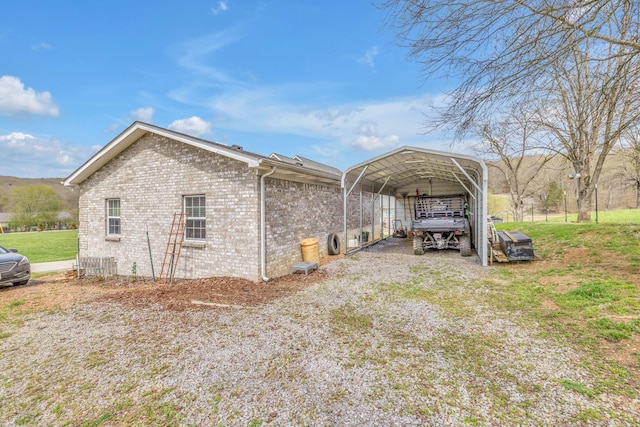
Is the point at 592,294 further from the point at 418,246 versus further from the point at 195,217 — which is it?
the point at 195,217

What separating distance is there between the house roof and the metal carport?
1.94 metres

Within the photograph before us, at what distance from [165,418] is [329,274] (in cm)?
591

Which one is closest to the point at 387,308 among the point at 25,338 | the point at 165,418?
the point at 165,418

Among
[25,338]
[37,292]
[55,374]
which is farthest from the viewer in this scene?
[37,292]

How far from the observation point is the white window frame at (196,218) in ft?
26.5

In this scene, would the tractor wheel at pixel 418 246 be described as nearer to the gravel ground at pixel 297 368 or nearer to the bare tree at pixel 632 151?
the gravel ground at pixel 297 368

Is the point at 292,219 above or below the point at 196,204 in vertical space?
below

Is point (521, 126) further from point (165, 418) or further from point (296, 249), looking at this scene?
point (165, 418)

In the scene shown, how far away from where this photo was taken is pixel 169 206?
8.53m

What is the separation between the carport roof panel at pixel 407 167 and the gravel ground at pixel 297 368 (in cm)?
535

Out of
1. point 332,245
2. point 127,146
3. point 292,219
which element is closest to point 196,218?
point 292,219

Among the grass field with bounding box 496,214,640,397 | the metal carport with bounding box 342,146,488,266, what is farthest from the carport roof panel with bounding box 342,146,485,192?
the grass field with bounding box 496,214,640,397

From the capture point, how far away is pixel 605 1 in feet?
12.4

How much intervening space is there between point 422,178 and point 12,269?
1825 centimetres
